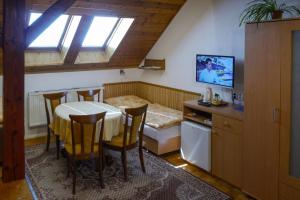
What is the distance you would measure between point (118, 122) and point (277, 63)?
198 cm

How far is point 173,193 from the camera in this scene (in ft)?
11.5

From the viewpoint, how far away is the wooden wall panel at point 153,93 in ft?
17.1

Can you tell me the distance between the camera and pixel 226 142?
3.69m

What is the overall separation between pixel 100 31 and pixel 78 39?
27.9 inches

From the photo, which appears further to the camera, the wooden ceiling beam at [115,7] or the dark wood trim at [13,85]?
the wooden ceiling beam at [115,7]

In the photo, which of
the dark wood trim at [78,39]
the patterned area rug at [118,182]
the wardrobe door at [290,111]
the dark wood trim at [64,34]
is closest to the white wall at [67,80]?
the dark wood trim at [78,39]

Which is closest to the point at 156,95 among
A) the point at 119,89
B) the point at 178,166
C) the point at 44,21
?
the point at 119,89

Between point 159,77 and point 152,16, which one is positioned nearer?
point 152,16

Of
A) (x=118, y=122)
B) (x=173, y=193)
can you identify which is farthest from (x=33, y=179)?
(x=173, y=193)

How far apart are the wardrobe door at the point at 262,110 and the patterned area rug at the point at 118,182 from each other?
0.45 metres

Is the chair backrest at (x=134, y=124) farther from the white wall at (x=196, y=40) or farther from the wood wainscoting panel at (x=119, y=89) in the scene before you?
the wood wainscoting panel at (x=119, y=89)

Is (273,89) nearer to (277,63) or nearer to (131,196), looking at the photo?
(277,63)

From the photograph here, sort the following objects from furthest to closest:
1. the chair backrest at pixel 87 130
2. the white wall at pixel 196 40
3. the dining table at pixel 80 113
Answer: the white wall at pixel 196 40
the dining table at pixel 80 113
the chair backrest at pixel 87 130

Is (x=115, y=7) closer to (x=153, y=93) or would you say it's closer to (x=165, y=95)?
(x=165, y=95)
